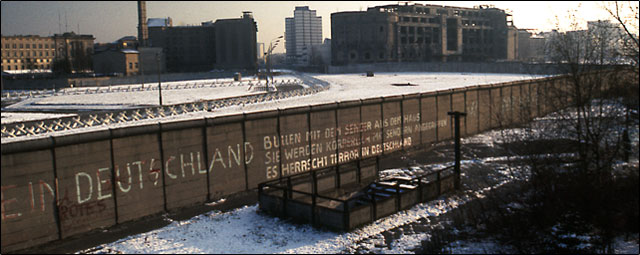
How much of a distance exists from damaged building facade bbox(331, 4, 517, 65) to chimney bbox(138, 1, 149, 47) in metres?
53.6

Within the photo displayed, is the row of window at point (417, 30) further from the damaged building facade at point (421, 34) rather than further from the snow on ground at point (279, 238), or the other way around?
the snow on ground at point (279, 238)

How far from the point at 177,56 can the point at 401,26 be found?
67.4m

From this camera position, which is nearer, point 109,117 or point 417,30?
point 109,117

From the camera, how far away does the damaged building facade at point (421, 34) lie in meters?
153

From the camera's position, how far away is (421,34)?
16150cm

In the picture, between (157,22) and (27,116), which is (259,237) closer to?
(27,116)

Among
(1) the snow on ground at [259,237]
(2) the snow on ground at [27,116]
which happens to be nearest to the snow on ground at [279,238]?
(1) the snow on ground at [259,237]

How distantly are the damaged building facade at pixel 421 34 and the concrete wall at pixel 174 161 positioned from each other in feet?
397

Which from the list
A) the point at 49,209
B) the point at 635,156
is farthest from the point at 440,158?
the point at 49,209

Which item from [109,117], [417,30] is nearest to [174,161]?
[109,117]

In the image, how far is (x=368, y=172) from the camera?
26.1 meters

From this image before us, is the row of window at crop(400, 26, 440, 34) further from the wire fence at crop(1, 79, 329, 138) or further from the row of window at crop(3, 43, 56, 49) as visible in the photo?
the row of window at crop(3, 43, 56, 49)

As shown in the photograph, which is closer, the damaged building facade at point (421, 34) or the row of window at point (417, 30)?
the damaged building facade at point (421, 34)

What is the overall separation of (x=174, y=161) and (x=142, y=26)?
452 ft
